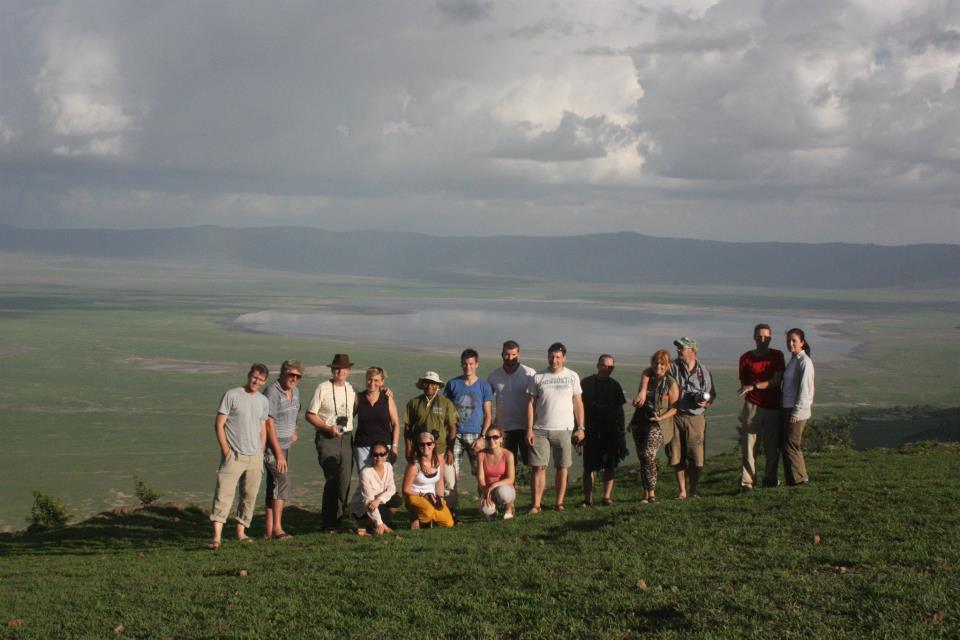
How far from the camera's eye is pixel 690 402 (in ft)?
38.9

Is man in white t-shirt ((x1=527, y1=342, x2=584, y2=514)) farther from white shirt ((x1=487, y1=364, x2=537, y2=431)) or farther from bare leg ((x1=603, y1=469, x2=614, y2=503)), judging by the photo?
bare leg ((x1=603, y1=469, x2=614, y2=503))

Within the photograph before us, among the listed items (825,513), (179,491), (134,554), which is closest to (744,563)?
(825,513)

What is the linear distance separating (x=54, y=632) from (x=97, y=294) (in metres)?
179

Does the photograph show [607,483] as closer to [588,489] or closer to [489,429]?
[588,489]

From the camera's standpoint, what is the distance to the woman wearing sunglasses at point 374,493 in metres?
11.2

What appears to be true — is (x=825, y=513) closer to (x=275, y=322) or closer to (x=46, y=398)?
(x=46, y=398)

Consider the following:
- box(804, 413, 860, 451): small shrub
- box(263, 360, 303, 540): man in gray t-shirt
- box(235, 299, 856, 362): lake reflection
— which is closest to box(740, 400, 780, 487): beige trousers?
box(263, 360, 303, 540): man in gray t-shirt

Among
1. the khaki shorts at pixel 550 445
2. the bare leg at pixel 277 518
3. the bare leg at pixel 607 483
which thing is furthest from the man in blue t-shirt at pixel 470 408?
the bare leg at pixel 277 518

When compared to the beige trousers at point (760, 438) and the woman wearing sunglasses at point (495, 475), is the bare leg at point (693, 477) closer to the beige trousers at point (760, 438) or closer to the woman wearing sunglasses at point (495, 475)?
the beige trousers at point (760, 438)

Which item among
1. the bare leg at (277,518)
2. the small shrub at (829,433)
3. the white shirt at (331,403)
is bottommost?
the small shrub at (829,433)

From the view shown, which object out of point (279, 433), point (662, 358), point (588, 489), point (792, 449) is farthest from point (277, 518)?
point (792, 449)

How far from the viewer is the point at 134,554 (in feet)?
36.9

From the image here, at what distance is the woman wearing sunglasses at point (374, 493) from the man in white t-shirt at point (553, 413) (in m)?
1.75

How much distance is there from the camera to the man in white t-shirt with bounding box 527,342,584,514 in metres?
11.6
